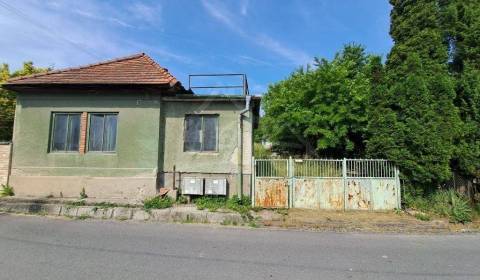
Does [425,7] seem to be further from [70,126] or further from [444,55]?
[70,126]

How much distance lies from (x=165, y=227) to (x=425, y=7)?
38.9 feet

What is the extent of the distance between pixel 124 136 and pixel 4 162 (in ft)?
15.8

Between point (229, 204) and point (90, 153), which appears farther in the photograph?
point (90, 153)

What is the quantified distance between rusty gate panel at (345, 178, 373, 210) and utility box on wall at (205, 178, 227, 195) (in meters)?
4.37

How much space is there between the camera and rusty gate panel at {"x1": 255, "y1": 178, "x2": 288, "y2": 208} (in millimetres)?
11203

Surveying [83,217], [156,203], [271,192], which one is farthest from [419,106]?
[83,217]

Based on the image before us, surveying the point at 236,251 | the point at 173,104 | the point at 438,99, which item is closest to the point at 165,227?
the point at 236,251

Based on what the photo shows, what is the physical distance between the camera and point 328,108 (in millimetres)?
20938

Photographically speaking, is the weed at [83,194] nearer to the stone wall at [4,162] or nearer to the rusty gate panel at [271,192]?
the stone wall at [4,162]

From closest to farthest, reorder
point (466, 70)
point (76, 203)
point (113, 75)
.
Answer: point (76, 203) < point (466, 70) < point (113, 75)

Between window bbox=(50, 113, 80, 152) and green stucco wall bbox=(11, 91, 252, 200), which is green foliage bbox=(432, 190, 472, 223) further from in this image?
window bbox=(50, 113, 80, 152)

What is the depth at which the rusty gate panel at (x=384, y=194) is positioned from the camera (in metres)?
11.1

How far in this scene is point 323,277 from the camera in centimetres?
522

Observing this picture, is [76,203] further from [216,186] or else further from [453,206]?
[453,206]
